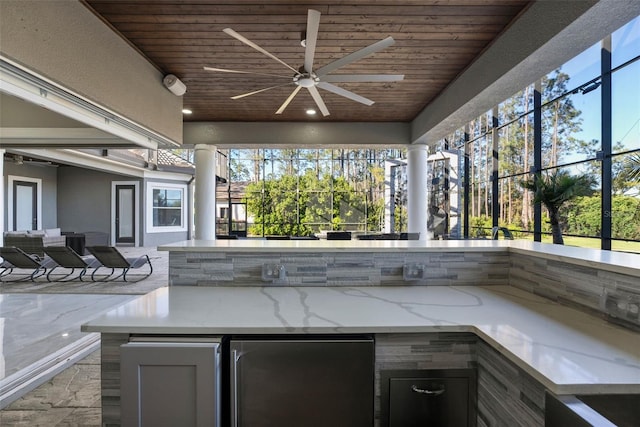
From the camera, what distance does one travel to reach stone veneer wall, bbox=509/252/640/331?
126cm

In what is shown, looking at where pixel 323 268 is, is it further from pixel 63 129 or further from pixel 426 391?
pixel 63 129

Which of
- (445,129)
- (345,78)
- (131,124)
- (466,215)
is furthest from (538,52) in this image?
(466,215)

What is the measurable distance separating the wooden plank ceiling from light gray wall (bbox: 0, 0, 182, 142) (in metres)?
0.20

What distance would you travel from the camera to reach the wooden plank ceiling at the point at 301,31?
2676 millimetres

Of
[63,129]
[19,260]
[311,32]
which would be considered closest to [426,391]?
[311,32]

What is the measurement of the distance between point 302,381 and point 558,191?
5.69m

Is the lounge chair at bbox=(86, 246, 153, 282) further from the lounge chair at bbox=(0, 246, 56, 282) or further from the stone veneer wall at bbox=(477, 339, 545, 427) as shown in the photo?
the stone veneer wall at bbox=(477, 339, 545, 427)

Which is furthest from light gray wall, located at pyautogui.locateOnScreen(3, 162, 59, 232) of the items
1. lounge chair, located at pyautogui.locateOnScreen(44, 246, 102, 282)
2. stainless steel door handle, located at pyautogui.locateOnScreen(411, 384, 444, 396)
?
stainless steel door handle, located at pyautogui.locateOnScreen(411, 384, 444, 396)

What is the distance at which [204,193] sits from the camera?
240 inches

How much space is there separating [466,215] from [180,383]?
10133 mm

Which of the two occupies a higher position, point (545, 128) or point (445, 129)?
point (545, 128)

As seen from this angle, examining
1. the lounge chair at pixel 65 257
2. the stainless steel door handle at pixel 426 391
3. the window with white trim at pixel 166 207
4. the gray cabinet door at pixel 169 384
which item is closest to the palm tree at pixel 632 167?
the stainless steel door handle at pixel 426 391

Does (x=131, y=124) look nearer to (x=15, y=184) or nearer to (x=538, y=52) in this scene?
(x=538, y=52)

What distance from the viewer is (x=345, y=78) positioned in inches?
127
